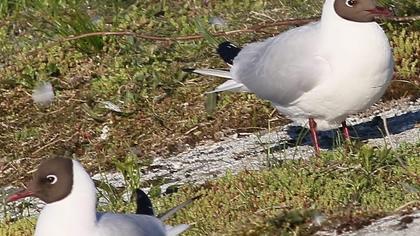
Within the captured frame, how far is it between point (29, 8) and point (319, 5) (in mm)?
2417

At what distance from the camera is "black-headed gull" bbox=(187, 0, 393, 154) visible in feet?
21.2

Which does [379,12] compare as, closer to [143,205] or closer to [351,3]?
[351,3]

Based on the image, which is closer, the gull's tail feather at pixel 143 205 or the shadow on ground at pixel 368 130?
the gull's tail feather at pixel 143 205

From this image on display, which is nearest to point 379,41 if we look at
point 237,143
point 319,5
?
point 237,143

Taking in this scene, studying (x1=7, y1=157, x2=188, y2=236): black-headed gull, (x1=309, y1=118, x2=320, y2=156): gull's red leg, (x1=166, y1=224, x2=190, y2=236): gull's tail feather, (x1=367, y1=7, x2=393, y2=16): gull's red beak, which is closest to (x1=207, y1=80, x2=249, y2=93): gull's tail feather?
(x1=309, y1=118, x2=320, y2=156): gull's red leg

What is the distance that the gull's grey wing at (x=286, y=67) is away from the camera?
21.7ft

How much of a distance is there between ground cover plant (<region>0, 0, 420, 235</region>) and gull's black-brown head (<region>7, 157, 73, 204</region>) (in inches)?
76.6

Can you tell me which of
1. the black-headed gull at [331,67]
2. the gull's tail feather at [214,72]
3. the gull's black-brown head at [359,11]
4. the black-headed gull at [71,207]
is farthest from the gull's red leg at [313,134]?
the black-headed gull at [71,207]

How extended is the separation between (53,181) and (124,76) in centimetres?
330

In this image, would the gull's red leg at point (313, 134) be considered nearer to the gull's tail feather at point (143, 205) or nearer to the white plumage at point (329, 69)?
the white plumage at point (329, 69)

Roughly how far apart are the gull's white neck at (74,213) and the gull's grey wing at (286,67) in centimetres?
196

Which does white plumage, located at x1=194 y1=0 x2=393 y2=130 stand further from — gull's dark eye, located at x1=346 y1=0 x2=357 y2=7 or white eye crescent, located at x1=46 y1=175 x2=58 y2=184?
white eye crescent, located at x1=46 y1=175 x2=58 y2=184

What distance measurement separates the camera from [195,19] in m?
8.81

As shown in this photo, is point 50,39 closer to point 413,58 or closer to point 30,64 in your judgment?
point 30,64
